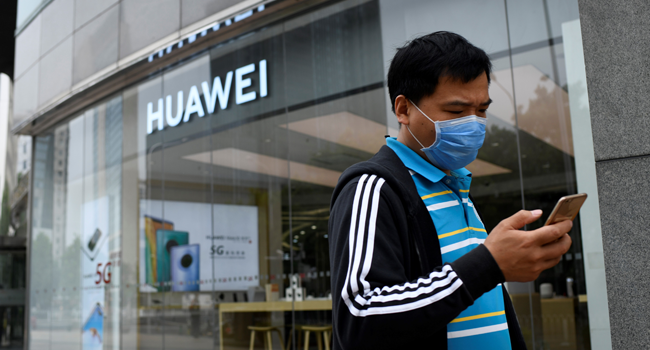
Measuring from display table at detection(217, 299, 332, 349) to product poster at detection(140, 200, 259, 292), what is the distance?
263 mm

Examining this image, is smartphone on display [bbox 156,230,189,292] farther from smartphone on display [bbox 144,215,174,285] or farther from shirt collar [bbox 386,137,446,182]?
shirt collar [bbox 386,137,446,182]

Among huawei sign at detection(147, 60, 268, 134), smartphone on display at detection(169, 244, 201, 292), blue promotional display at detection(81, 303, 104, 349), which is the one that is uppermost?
huawei sign at detection(147, 60, 268, 134)

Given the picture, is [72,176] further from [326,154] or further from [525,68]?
[525,68]

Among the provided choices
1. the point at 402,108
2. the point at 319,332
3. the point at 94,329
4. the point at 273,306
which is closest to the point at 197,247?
the point at 273,306

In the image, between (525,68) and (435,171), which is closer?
(435,171)

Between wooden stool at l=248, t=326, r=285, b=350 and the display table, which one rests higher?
the display table

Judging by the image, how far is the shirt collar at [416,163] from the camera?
56.2 inches

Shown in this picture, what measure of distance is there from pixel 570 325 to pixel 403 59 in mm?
4577

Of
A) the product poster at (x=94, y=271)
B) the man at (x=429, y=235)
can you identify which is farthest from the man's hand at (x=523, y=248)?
the product poster at (x=94, y=271)

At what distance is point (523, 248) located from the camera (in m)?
1.12

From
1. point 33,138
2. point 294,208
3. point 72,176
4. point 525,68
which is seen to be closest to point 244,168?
point 294,208

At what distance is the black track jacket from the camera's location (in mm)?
1107

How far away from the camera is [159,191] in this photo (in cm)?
935

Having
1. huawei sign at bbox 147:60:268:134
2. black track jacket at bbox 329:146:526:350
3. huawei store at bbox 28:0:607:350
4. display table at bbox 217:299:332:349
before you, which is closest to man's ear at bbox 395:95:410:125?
black track jacket at bbox 329:146:526:350
